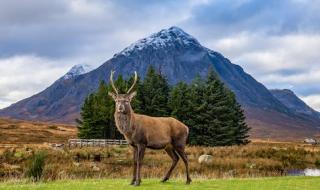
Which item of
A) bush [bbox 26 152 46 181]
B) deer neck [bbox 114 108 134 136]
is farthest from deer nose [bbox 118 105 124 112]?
bush [bbox 26 152 46 181]

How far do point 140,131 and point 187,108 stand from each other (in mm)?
50990

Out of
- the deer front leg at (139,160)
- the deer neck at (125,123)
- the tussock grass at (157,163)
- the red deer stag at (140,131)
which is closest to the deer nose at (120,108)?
the red deer stag at (140,131)

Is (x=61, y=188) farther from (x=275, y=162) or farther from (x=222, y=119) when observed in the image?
(x=222, y=119)

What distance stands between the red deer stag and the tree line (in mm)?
45359

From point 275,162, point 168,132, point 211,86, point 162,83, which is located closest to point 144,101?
point 162,83

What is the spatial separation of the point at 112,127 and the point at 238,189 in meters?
60.3

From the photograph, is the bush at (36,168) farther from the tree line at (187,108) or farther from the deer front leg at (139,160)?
the tree line at (187,108)

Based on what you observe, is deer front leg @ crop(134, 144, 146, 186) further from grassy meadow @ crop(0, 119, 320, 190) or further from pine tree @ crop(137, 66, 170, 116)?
pine tree @ crop(137, 66, 170, 116)

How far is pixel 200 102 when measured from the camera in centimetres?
6988

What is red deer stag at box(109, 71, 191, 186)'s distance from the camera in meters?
17.8

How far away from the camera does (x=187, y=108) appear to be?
68.8 m

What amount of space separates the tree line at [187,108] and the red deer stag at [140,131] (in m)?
45.4

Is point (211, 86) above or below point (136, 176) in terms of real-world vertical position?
above

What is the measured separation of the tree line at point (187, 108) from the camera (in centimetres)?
6794
